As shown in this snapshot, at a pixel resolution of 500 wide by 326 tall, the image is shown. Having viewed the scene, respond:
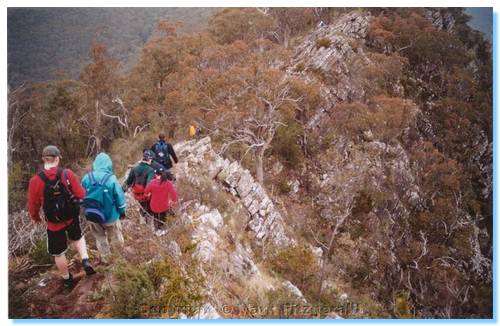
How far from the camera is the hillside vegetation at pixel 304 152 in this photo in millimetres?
6527

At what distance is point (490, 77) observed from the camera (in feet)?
22.3

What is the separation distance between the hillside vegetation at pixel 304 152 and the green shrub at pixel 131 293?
26 mm

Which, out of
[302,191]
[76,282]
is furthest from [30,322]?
[302,191]

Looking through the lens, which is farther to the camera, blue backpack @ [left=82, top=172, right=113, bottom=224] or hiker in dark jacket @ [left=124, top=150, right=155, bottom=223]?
hiker in dark jacket @ [left=124, top=150, right=155, bottom=223]

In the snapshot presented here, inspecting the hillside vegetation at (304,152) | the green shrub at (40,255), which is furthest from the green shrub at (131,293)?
the green shrub at (40,255)

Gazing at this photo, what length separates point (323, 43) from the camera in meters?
18.5

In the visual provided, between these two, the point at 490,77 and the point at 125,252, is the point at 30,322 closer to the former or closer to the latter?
the point at 125,252

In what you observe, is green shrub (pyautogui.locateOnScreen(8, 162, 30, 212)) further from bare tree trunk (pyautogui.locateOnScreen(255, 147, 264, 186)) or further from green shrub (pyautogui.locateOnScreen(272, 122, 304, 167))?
green shrub (pyautogui.locateOnScreen(272, 122, 304, 167))

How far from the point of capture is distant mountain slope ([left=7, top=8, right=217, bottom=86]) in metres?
6.52

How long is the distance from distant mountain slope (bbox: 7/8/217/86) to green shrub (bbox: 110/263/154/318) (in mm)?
3743

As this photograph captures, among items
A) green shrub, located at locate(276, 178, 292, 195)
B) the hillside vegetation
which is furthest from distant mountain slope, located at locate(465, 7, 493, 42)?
green shrub, located at locate(276, 178, 292, 195)

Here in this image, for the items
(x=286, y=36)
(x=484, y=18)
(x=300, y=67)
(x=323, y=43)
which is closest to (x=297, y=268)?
(x=484, y=18)

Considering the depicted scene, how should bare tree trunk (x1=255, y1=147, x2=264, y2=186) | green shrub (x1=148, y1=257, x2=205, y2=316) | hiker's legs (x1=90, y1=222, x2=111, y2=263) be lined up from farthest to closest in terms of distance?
bare tree trunk (x1=255, y1=147, x2=264, y2=186)
green shrub (x1=148, y1=257, x2=205, y2=316)
hiker's legs (x1=90, y1=222, x2=111, y2=263)

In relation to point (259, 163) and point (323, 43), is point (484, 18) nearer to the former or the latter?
point (259, 163)
